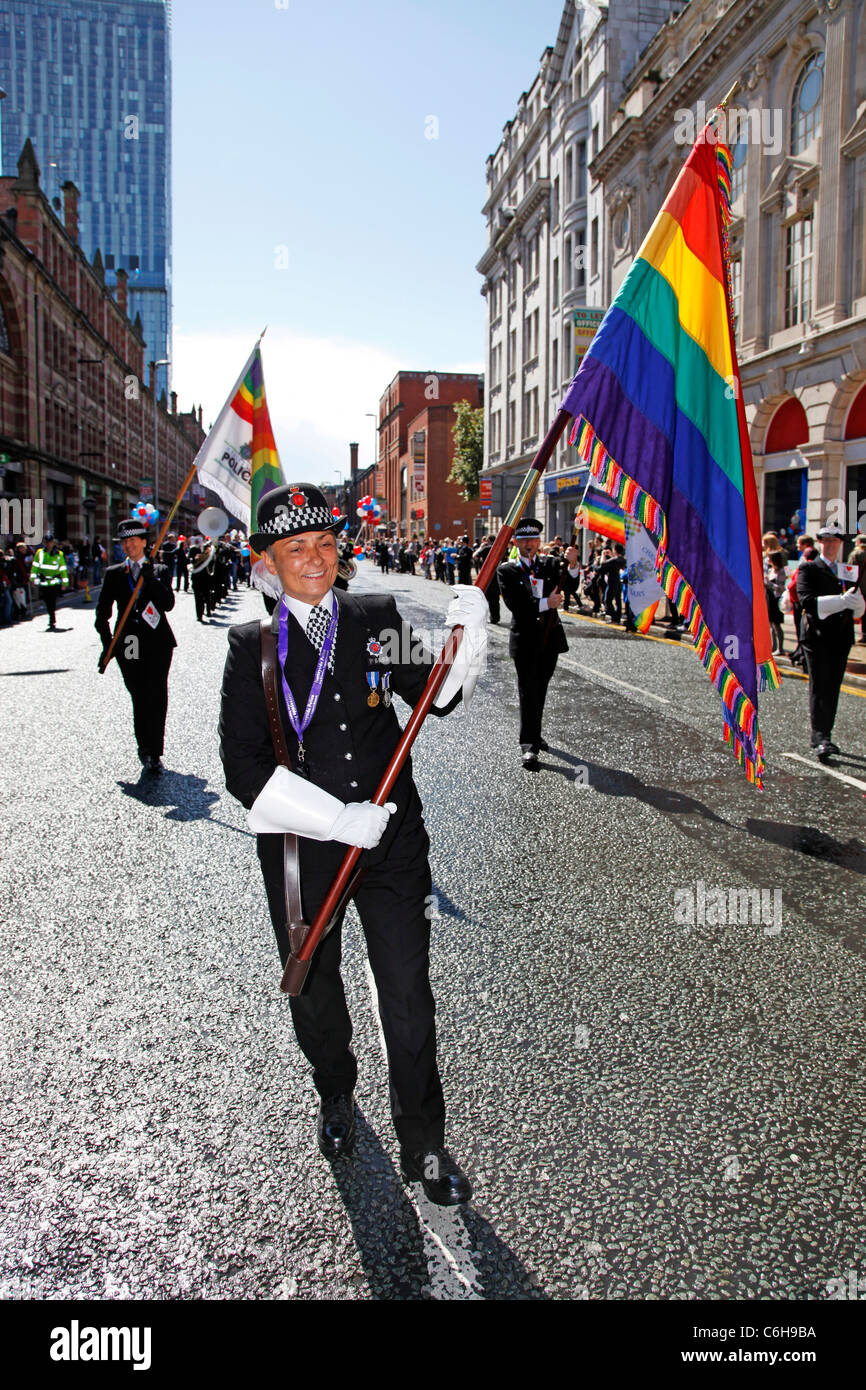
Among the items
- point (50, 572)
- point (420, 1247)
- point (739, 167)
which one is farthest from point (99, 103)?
point (420, 1247)

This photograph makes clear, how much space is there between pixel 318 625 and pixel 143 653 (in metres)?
5.36

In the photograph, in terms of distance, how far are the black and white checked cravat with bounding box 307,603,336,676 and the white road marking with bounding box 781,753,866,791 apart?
18.8 feet

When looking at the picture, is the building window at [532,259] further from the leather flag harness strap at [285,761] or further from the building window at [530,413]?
the leather flag harness strap at [285,761]

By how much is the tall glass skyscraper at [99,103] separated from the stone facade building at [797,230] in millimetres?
148732

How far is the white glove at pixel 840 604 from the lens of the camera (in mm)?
7866

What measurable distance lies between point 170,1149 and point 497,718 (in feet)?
25.7

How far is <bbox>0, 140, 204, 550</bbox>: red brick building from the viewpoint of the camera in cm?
3956

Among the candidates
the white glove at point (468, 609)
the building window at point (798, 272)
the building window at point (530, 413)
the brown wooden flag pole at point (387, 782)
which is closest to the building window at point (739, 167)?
the building window at point (798, 272)

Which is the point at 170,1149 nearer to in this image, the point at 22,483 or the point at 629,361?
the point at 629,361

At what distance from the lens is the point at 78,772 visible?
784 cm

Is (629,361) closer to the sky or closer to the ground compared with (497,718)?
closer to the sky

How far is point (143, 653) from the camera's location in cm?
781
